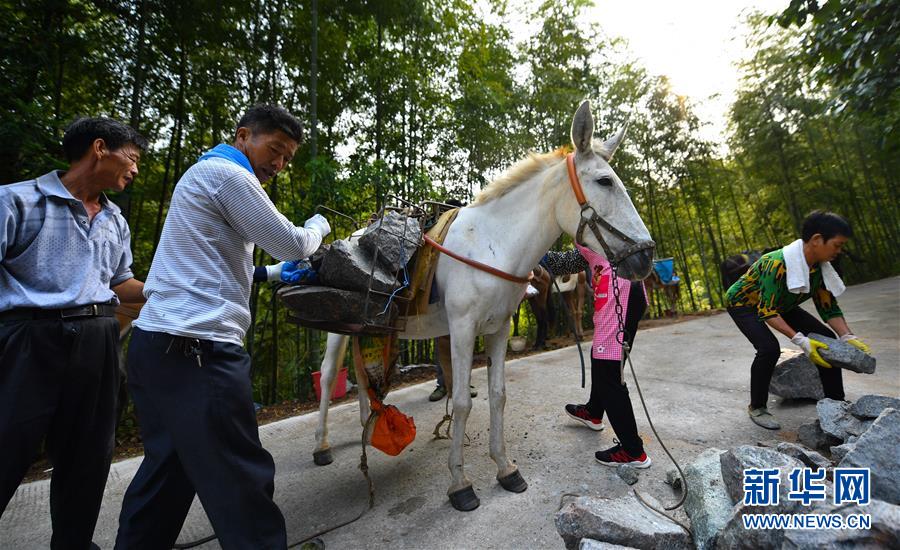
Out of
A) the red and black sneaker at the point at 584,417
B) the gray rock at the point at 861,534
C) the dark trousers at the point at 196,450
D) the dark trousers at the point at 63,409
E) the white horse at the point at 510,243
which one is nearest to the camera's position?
the gray rock at the point at 861,534

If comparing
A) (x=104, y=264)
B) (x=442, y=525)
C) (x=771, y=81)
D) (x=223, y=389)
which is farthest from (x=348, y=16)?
(x=771, y=81)

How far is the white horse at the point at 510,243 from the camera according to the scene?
210 centimetres

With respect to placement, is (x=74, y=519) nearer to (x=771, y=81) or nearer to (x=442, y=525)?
(x=442, y=525)

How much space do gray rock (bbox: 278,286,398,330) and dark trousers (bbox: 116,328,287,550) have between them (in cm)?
68

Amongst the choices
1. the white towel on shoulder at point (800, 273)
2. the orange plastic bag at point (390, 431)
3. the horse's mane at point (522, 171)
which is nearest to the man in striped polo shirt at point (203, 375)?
the orange plastic bag at point (390, 431)

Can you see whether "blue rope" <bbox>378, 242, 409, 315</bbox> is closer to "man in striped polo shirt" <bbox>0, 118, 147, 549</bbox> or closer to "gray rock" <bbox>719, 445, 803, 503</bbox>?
"man in striped polo shirt" <bbox>0, 118, 147, 549</bbox>

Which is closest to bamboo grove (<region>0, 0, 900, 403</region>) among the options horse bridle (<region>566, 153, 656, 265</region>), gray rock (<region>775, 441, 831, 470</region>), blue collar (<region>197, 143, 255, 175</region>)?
blue collar (<region>197, 143, 255, 175</region>)

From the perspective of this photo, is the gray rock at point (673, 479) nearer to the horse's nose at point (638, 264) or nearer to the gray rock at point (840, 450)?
the gray rock at point (840, 450)

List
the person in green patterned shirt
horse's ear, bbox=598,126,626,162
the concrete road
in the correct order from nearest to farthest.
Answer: the concrete road, horse's ear, bbox=598,126,626,162, the person in green patterned shirt

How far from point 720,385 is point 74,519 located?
505 cm

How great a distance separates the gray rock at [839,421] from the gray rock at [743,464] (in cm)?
98

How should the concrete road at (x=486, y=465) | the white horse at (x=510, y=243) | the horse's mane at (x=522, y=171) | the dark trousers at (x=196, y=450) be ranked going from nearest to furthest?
1. the dark trousers at (x=196, y=450)
2. the concrete road at (x=486, y=465)
3. the white horse at (x=510, y=243)
4. the horse's mane at (x=522, y=171)

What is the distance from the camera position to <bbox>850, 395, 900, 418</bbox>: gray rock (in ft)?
7.10

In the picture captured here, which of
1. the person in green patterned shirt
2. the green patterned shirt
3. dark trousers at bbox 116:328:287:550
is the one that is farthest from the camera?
the green patterned shirt
